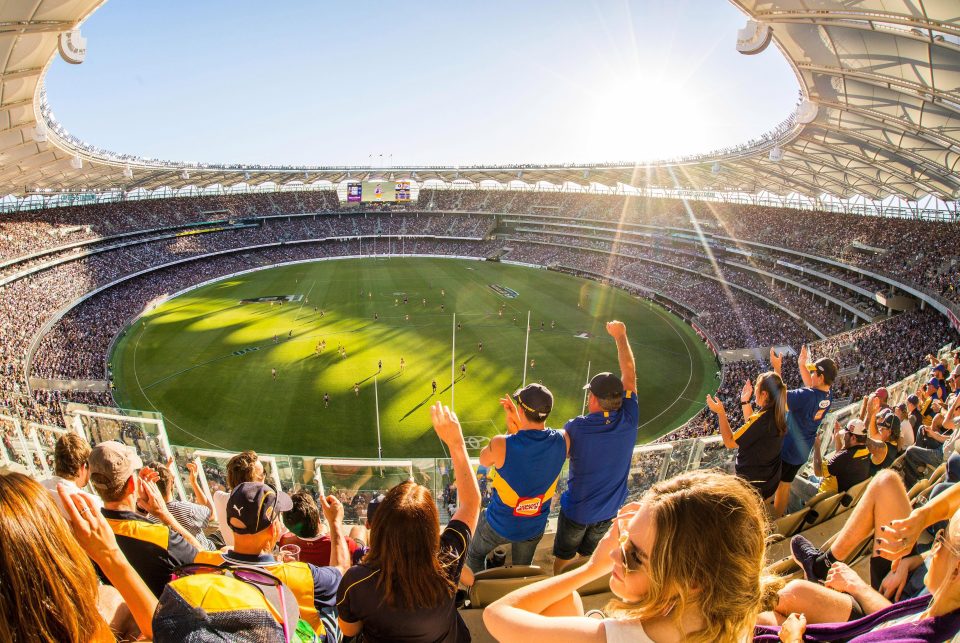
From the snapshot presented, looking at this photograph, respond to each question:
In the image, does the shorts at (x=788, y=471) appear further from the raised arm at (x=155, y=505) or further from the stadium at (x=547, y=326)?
the raised arm at (x=155, y=505)

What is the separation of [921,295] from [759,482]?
29.6 metres

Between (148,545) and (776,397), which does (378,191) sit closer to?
(776,397)

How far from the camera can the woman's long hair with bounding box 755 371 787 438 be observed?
5.03 meters

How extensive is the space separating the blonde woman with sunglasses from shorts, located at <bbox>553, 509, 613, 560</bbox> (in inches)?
108

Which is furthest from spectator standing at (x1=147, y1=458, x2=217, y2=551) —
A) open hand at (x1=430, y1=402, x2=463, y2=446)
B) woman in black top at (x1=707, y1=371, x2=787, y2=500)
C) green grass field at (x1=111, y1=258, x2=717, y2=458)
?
green grass field at (x1=111, y1=258, x2=717, y2=458)

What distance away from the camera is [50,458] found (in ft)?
29.1

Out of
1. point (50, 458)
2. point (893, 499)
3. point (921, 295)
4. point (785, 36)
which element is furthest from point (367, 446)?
point (921, 295)

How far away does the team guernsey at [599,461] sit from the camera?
4410 mm

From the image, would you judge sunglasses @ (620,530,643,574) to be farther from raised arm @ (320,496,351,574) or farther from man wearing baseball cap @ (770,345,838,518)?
man wearing baseball cap @ (770,345,838,518)

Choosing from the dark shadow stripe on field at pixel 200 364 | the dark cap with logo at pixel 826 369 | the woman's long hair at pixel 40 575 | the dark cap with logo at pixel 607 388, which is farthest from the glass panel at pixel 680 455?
the dark shadow stripe on field at pixel 200 364

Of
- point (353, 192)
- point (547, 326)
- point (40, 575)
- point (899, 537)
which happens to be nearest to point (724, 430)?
point (899, 537)

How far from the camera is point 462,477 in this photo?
3.40 metres

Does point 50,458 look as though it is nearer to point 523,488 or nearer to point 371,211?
point 523,488

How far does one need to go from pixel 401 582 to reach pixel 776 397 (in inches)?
170
